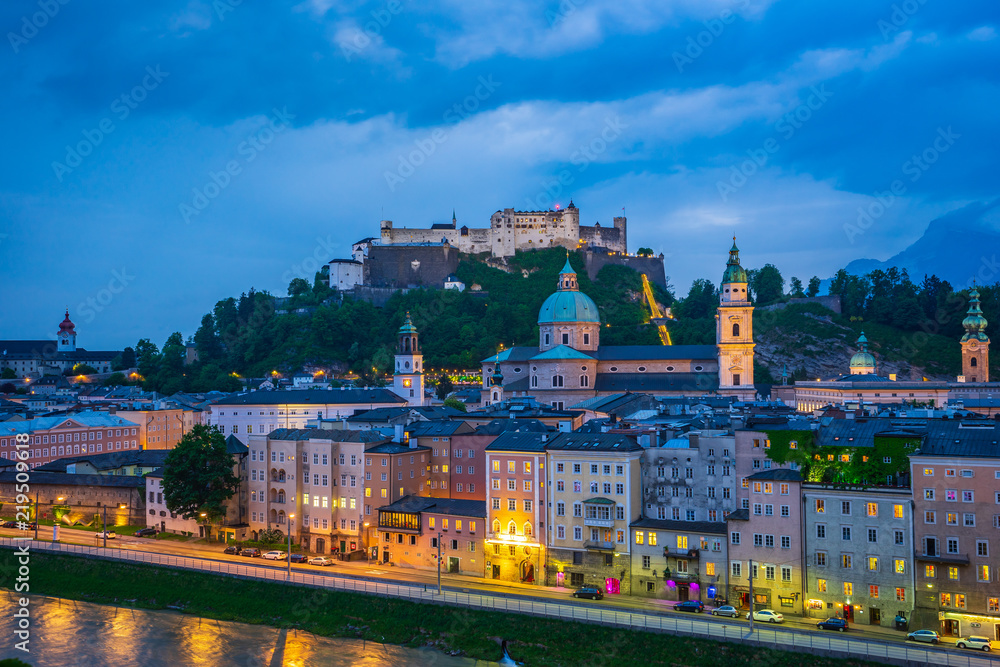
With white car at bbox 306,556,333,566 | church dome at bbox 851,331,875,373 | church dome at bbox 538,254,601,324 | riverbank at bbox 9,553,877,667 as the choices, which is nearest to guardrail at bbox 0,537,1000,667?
riverbank at bbox 9,553,877,667

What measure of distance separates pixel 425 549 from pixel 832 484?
20.1 meters

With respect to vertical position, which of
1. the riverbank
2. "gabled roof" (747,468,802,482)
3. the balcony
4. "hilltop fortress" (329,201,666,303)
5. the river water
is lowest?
the river water

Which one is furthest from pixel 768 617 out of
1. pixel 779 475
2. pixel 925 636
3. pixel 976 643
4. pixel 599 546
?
pixel 599 546

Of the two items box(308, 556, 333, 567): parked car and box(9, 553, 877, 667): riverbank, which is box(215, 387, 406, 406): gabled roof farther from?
box(308, 556, 333, 567): parked car

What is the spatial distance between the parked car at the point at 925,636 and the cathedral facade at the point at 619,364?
153 ft

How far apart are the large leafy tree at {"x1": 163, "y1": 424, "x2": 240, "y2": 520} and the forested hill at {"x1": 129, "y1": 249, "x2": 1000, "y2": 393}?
60255 mm

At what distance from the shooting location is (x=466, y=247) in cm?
14538

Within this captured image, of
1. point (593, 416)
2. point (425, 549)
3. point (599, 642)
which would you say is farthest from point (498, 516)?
point (593, 416)

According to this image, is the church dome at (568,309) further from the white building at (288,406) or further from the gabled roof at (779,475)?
the gabled roof at (779,475)

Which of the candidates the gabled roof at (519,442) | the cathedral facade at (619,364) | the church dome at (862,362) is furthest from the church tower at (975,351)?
the gabled roof at (519,442)

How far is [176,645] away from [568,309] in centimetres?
5682

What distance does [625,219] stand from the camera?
150625 mm

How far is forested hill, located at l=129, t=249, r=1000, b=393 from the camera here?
4171 inches

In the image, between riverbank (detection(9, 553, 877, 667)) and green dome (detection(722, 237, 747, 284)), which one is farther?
green dome (detection(722, 237, 747, 284))
